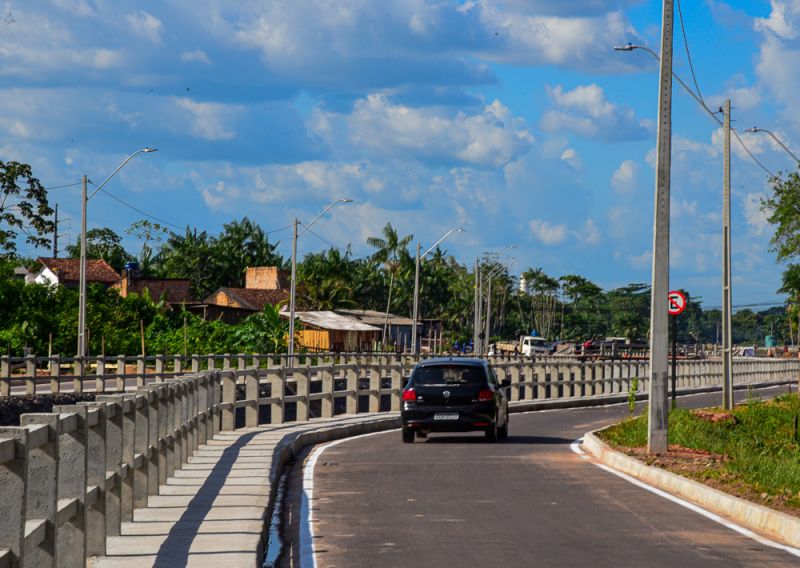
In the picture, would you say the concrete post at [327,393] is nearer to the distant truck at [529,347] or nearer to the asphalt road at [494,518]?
the asphalt road at [494,518]

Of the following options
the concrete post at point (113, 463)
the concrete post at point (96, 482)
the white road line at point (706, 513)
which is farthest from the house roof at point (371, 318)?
the concrete post at point (96, 482)

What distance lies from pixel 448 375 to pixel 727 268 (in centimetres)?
1626

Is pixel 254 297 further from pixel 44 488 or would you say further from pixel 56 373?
pixel 44 488

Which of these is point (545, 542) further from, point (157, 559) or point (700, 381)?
point (700, 381)

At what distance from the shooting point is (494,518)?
48.0ft

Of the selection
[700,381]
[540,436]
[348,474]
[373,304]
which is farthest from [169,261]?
[348,474]

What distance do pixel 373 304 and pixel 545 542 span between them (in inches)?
4925

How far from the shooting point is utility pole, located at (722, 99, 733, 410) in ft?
129

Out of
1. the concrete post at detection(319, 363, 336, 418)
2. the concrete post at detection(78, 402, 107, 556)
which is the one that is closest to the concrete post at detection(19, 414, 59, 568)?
the concrete post at detection(78, 402, 107, 556)

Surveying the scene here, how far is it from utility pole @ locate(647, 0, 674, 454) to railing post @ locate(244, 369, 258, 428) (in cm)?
817

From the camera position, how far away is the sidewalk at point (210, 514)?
1065 cm

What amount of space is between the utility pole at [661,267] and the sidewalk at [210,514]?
5.79m

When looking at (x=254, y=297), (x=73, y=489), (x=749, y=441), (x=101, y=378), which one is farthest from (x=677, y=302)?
(x=254, y=297)

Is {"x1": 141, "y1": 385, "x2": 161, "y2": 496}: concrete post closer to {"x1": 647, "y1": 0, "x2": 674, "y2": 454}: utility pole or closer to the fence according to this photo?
the fence
